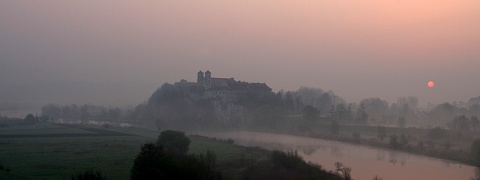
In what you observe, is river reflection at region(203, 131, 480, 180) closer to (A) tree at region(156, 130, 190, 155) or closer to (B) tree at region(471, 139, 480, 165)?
(B) tree at region(471, 139, 480, 165)

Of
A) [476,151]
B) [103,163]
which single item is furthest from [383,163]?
[103,163]

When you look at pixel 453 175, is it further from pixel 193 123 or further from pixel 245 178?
pixel 193 123

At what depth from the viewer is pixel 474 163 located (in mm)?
34938

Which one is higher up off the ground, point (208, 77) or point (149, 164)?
point (208, 77)

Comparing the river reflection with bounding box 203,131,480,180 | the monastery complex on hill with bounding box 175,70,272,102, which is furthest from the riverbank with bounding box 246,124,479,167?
the monastery complex on hill with bounding box 175,70,272,102

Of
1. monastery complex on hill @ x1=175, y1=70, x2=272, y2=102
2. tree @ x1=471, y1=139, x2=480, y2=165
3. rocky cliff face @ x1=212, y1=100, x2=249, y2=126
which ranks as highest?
monastery complex on hill @ x1=175, y1=70, x2=272, y2=102

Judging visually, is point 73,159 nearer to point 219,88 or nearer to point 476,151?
point 476,151

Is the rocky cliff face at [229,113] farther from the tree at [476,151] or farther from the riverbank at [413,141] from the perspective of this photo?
the tree at [476,151]

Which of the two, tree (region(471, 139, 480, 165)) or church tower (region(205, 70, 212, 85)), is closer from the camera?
tree (region(471, 139, 480, 165))

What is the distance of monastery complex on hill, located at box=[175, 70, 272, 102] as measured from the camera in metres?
89.8

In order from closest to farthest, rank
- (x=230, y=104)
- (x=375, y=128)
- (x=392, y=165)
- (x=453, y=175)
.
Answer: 1. (x=453, y=175)
2. (x=392, y=165)
3. (x=375, y=128)
4. (x=230, y=104)

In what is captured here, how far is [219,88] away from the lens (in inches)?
3602

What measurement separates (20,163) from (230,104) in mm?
57009

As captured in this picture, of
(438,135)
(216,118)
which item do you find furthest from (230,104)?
(438,135)
